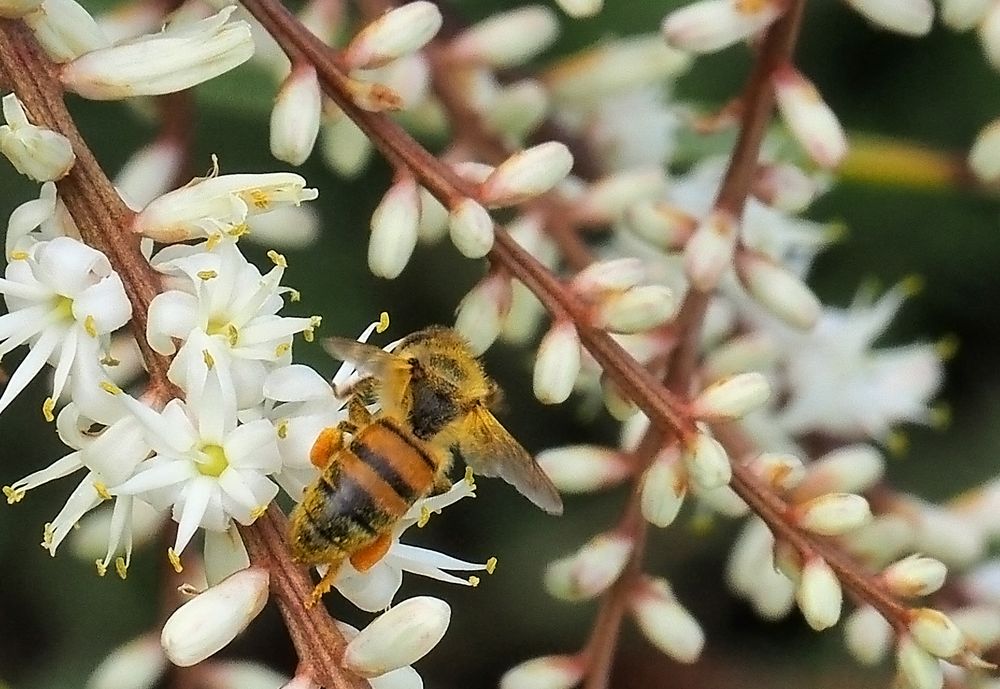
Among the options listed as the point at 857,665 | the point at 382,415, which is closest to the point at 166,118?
the point at 382,415

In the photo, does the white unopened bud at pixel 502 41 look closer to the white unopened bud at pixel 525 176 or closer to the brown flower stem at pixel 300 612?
the white unopened bud at pixel 525 176

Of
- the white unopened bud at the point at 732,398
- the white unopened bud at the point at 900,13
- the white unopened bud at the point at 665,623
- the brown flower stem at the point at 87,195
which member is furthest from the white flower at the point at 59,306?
the white unopened bud at the point at 900,13

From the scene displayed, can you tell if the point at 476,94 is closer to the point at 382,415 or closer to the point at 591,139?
the point at 591,139

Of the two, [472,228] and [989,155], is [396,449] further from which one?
[989,155]

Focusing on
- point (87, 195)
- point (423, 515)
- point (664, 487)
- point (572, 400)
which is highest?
point (87, 195)

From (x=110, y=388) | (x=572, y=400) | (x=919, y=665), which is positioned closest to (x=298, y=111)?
(x=110, y=388)

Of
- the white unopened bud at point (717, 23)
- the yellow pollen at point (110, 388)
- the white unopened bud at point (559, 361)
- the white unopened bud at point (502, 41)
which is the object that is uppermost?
→ the yellow pollen at point (110, 388)
